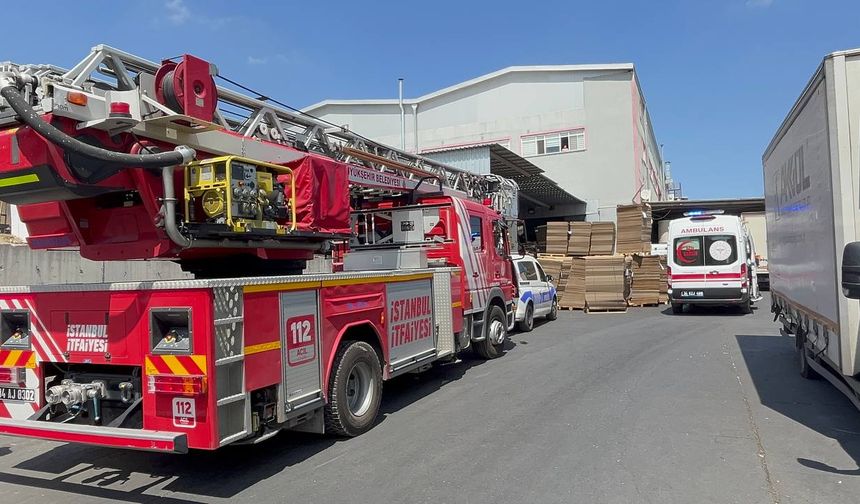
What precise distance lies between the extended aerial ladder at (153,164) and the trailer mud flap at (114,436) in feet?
5.28

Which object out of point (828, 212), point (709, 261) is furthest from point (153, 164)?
point (709, 261)

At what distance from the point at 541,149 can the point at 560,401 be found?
28.1m

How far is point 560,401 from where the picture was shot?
283 inches

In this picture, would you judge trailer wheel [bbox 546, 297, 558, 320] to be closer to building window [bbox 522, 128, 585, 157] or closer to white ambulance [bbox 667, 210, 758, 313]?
white ambulance [bbox 667, 210, 758, 313]

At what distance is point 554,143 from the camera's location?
3341cm

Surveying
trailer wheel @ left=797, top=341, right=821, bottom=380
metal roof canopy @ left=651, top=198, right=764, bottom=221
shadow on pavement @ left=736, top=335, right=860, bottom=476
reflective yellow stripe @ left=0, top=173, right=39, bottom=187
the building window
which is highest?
the building window

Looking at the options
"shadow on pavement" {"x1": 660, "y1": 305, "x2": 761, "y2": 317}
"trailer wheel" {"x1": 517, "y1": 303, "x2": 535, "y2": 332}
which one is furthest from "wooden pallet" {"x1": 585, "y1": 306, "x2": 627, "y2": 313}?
"trailer wheel" {"x1": 517, "y1": 303, "x2": 535, "y2": 332}

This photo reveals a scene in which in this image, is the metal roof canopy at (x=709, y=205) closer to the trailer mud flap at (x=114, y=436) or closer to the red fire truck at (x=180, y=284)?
the red fire truck at (x=180, y=284)

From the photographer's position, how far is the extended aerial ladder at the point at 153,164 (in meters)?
4.41

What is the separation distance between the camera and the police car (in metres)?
14.5

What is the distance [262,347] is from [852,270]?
4.26 m

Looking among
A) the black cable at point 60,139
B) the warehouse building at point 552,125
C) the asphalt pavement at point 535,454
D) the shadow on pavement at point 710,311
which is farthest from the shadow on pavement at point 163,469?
the warehouse building at point 552,125

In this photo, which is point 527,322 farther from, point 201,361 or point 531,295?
point 201,361

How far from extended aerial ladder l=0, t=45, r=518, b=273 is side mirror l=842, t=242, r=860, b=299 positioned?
15.3 feet
